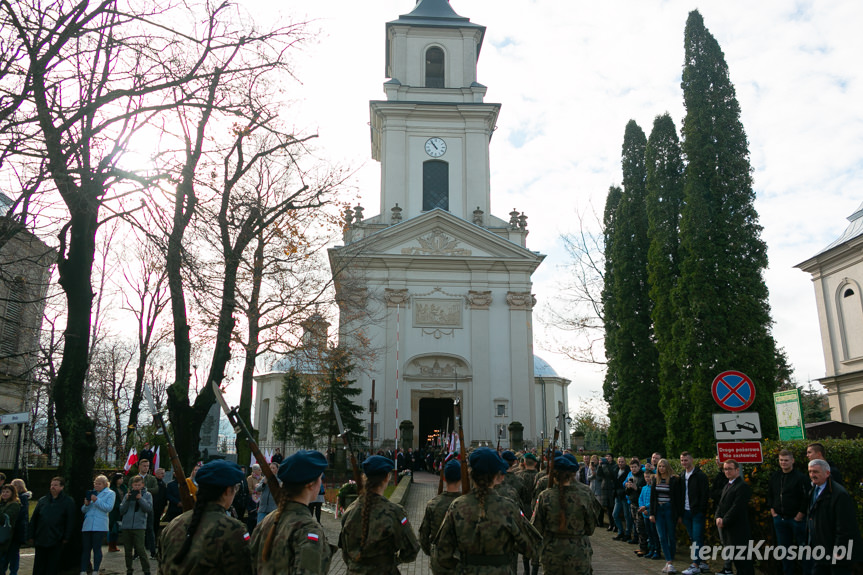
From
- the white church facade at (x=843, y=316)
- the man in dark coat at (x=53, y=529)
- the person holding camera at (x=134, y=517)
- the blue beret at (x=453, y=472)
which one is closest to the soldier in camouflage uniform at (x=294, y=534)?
the blue beret at (x=453, y=472)

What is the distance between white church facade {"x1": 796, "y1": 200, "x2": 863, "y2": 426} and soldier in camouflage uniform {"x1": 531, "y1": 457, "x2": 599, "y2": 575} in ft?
96.4

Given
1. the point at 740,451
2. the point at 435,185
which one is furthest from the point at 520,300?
the point at 740,451

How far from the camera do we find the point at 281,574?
142 inches

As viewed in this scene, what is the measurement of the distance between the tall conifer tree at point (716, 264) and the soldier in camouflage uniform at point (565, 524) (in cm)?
1159

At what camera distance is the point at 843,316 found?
31547 mm

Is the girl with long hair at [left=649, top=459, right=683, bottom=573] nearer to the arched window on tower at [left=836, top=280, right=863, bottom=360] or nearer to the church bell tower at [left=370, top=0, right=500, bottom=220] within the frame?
the arched window on tower at [left=836, top=280, right=863, bottom=360]

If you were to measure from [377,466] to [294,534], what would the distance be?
4.37 ft

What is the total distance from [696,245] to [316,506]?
12.1 meters

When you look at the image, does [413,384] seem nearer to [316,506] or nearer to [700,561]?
[316,506]

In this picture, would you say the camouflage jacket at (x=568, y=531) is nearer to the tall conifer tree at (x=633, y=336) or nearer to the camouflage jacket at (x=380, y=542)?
the camouflage jacket at (x=380, y=542)

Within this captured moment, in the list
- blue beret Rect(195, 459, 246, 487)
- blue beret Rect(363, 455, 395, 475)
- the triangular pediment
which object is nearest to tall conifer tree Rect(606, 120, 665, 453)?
the triangular pediment

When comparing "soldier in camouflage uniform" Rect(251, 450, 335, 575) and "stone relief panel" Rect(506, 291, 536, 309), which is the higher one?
"stone relief panel" Rect(506, 291, 536, 309)

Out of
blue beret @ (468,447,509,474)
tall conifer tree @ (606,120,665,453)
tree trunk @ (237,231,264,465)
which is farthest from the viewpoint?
tall conifer tree @ (606,120,665,453)

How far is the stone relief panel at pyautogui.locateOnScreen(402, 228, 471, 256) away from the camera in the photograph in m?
33.9
